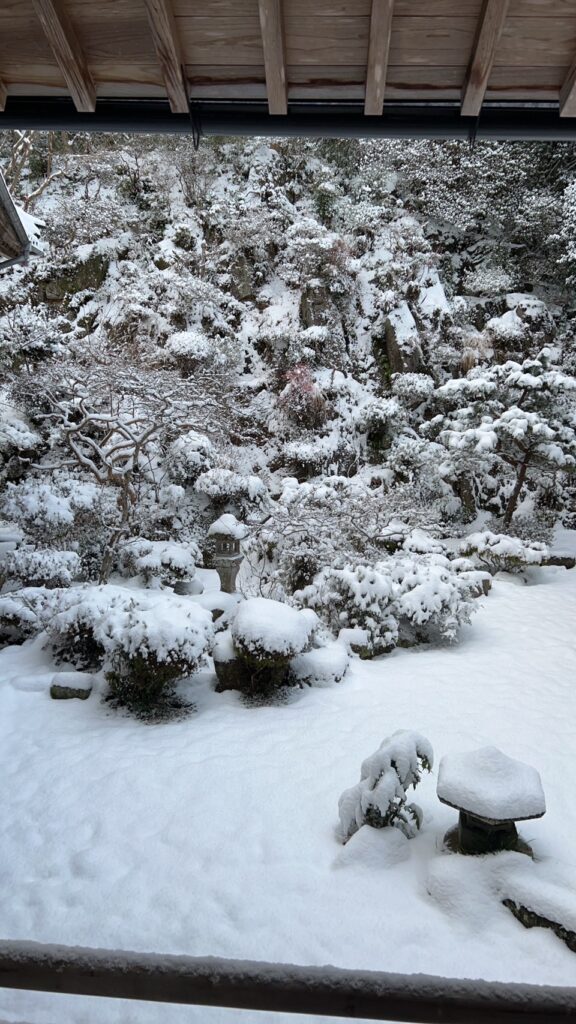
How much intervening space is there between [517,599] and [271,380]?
265 inches

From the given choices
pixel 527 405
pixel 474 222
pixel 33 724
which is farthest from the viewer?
pixel 474 222

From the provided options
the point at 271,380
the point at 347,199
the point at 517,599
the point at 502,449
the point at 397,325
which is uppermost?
the point at 347,199

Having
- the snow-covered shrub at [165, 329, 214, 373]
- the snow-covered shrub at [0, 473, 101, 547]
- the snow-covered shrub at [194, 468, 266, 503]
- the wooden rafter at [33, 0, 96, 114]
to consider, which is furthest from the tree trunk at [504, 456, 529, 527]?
the wooden rafter at [33, 0, 96, 114]

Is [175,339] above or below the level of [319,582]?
above

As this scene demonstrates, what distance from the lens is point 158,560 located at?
22.0 ft

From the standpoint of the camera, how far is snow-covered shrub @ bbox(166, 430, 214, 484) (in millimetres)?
8734

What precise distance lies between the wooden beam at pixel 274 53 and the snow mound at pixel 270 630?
3337 mm

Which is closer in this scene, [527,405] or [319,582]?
[319,582]

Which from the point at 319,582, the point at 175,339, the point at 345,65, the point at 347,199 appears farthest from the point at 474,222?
the point at 345,65

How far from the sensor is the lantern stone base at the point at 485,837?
2.16 meters

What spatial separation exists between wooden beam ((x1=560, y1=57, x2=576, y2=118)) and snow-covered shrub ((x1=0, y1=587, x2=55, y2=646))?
209 inches

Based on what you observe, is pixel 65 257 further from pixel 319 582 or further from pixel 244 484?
pixel 319 582

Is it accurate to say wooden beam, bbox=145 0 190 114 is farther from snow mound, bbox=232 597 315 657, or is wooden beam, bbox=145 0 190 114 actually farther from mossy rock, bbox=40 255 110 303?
mossy rock, bbox=40 255 110 303

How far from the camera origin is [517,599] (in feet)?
21.5
